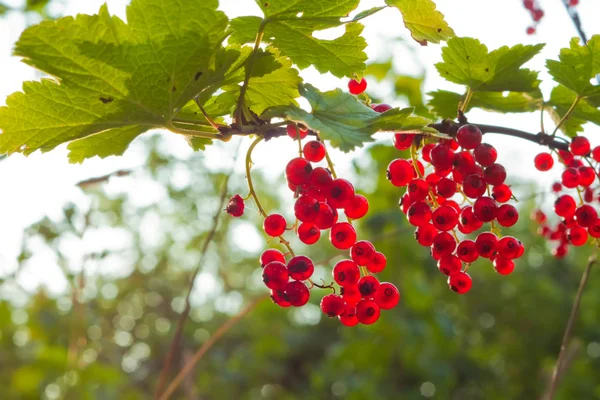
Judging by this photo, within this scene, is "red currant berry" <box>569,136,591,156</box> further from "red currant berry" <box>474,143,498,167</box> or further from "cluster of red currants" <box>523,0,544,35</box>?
"cluster of red currants" <box>523,0,544,35</box>

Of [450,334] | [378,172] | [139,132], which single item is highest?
[139,132]

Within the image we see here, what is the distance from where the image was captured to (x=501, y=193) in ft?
4.17

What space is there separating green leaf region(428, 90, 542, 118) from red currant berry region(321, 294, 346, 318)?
2.01ft

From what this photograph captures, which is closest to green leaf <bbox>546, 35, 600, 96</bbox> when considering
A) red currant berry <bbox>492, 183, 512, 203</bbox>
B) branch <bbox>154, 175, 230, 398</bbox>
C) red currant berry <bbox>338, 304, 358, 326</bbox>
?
red currant berry <bbox>492, 183, 512, 203</bbox>

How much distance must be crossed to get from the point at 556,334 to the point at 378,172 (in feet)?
11.5

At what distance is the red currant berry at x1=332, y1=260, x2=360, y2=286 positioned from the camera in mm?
1211

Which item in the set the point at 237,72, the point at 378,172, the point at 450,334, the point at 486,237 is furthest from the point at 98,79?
the point at 450,334

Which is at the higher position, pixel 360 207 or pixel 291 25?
pixel 291 25

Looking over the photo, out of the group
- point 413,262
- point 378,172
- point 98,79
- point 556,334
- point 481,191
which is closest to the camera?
point 98,79

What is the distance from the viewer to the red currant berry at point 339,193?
105 centimetres

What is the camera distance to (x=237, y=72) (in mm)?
1136

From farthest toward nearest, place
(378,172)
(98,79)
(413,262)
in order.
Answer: (413,262), (378,172), (98,79)

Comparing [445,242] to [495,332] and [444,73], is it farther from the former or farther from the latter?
[495,332]

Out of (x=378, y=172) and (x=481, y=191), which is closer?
(x=481, y=191)
